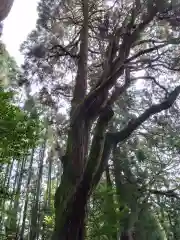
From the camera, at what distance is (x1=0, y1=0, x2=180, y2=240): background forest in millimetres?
3912

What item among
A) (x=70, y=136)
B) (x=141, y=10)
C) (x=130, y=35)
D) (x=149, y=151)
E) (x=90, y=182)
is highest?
(x=141, y=10)

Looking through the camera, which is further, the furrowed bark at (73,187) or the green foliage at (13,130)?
the furrowed bark at (73,187)

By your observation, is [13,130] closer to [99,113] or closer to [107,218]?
[99,113]

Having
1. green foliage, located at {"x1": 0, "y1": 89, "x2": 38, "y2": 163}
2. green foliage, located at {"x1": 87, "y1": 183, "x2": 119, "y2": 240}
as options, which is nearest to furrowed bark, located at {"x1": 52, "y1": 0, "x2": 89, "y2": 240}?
green foliage, located at {"x1": 0, "y1": 89, "x2": 38, "y2": 163}

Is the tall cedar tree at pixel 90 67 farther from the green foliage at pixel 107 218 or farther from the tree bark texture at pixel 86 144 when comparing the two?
the green foliage at pixel 107 218

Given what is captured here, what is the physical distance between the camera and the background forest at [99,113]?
3912mm

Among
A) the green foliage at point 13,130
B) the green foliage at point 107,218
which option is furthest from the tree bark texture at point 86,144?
the green foliage at point 107,218

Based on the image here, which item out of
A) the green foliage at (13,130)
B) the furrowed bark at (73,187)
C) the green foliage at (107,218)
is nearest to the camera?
the green foliage at (13,130)

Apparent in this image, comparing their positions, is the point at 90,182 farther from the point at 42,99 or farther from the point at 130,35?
the point at 42,99

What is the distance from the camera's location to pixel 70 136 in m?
4.86

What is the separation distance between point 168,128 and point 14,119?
4000mm

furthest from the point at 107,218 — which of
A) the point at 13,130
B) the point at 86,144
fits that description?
the point at 13,130

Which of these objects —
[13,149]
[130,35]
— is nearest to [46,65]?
[130,35]

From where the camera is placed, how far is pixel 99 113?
16.2 feet
